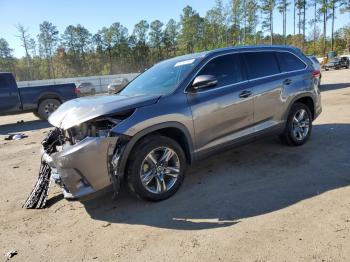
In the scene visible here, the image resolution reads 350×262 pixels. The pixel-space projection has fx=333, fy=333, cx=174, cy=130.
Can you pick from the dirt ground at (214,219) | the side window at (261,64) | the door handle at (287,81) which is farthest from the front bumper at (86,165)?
the door handle at (287,81)

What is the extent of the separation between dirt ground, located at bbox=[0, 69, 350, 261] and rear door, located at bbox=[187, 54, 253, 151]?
682 mm

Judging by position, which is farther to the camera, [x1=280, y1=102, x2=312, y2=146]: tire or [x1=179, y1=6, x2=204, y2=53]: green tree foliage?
[x1=179, y1=6, x2=204, y2=53]: green tree foliage

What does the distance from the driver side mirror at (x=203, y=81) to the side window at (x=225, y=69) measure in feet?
0.95

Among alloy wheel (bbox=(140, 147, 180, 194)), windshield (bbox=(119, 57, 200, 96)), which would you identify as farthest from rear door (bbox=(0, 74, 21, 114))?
alloy wheel (bbox=(140, 147, 180, 194))

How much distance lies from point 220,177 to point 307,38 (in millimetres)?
88035

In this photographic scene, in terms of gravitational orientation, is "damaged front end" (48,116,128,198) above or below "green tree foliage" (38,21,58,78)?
below

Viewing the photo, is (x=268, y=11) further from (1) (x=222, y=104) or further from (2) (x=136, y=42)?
(1) (x=222, y=104)

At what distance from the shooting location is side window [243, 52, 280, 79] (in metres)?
5.25

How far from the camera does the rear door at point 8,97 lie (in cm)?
1291

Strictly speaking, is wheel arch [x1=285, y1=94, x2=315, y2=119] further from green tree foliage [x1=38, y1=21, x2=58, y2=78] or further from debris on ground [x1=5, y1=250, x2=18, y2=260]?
green tree foliage [x1=38, y1=21, x2=58, y2=78]

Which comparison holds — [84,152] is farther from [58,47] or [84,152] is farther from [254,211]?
[58,47]

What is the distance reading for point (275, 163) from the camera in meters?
5.32

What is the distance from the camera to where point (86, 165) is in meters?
3.67

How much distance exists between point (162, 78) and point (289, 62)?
247 centimetres
